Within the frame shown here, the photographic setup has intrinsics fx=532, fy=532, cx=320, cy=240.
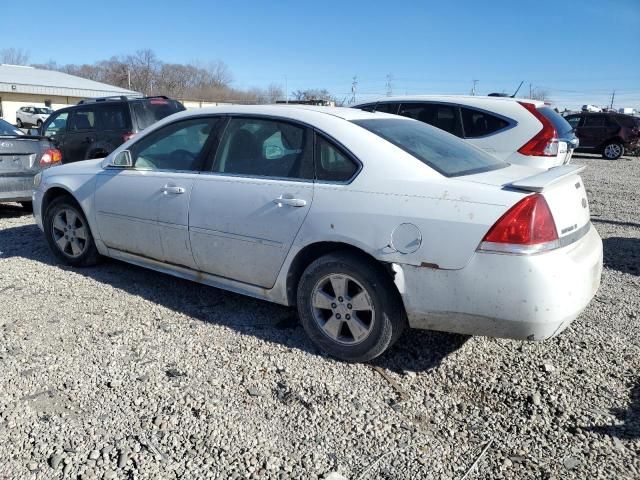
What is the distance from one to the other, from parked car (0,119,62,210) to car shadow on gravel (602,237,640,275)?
7240mm

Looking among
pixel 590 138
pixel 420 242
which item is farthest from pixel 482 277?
pixel 590 138

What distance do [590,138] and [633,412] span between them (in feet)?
64.7

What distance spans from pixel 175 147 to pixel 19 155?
423 centimetres

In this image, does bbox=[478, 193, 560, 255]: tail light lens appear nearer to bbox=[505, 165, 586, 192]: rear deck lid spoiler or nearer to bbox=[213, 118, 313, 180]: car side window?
bbox=[505, 165, 586, 192]: rear deck lid spoiler

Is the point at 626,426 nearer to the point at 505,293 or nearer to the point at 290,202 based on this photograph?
the point at 505,293

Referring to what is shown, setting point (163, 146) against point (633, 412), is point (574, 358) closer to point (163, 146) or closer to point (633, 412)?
point (633, 412)

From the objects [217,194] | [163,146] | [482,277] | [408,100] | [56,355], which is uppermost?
[408,100]

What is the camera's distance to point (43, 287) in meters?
4.56

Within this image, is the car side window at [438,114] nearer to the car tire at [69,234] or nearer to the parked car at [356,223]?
the parked car at [356,223]

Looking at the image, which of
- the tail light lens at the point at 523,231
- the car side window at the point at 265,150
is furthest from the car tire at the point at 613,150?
the tail light lens at the point at 523,231

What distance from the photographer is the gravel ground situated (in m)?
2.43

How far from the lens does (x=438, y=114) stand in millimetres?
7539

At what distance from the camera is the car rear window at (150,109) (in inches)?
361

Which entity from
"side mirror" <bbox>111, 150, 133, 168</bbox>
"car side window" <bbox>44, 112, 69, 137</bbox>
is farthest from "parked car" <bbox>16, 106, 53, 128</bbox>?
"side mirror" <bbox>111, 150, 133, 168</bbox>
